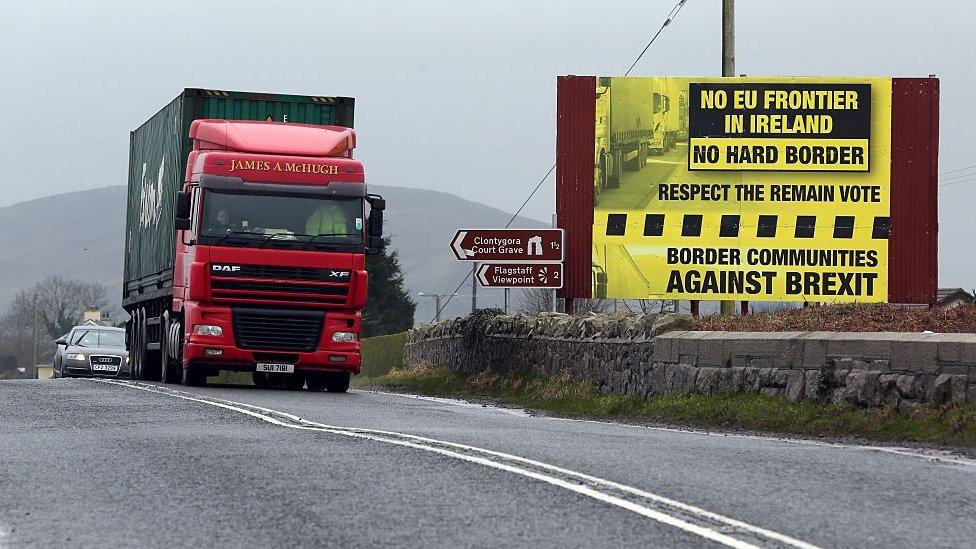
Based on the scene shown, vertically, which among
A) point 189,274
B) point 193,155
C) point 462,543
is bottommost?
point 462,543

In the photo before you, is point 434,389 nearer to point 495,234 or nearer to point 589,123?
point 495,234

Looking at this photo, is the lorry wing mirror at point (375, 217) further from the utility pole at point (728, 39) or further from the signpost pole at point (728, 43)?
the utility pole at point (728, 39)

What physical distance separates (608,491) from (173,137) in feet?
57.4

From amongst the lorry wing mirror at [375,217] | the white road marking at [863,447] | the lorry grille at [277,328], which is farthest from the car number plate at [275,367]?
the white road marking at [863,447]

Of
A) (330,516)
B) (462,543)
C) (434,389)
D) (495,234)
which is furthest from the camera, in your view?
(434,389)

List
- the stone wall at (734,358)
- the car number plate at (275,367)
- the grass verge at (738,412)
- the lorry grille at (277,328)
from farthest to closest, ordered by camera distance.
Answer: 1. the car number plate at (275,367)
2. the lorry grille at (277,328)
3. the stone wall at (734,358)
4. the grass verge at (738,412)

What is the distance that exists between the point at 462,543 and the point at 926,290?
833 inches

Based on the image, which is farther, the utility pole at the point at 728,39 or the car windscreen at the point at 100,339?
the car windscreen at the point at 100,339

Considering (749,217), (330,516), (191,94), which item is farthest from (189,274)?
(330,516)

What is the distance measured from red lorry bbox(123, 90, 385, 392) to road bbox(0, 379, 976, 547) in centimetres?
749

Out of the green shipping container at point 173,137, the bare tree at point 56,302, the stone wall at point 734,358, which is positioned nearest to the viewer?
the stone wall at point 734,358

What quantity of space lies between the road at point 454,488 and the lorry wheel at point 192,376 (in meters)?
8.84

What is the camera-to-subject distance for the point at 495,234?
26344mm

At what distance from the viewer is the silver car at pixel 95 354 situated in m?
38.2
